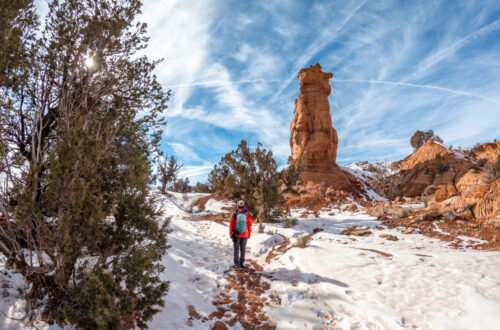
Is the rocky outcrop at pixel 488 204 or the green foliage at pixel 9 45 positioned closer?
the green foliage at pixel 9 45

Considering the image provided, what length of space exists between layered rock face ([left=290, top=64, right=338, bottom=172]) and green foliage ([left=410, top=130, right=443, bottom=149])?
864 inches

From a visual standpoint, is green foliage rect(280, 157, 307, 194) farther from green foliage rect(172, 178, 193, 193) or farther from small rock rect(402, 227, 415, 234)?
green foliage rect(172, 178, 193, 193)

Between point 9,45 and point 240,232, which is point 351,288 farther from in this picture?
point 9,45

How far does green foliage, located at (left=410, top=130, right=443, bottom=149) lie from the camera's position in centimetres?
5097

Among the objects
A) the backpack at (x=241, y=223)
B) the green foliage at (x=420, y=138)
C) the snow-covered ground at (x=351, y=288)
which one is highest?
the green foliage at (x=420, y=138)

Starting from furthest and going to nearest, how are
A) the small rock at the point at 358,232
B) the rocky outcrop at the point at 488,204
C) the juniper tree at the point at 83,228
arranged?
1. the small rock at the point at 358,232
2. the rocky outcrop at the point at 488,204
3. the juniper tree at the point at 83,228

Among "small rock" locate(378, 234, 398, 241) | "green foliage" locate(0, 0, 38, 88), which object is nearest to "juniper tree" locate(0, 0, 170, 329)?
"green foliage" locate(0, 0, 38, 88)

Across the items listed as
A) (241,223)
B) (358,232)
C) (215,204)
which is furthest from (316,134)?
(241,223)

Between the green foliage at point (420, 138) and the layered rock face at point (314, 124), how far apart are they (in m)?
21.9

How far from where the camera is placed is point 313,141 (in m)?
37.8

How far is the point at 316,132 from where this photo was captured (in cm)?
3834

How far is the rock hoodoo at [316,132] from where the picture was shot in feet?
119

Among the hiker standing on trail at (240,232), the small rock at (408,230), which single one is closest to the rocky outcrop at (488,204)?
the small rock at (408,230)

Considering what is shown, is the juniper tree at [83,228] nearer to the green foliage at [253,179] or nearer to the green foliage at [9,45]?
the green foliage at [9,45]
